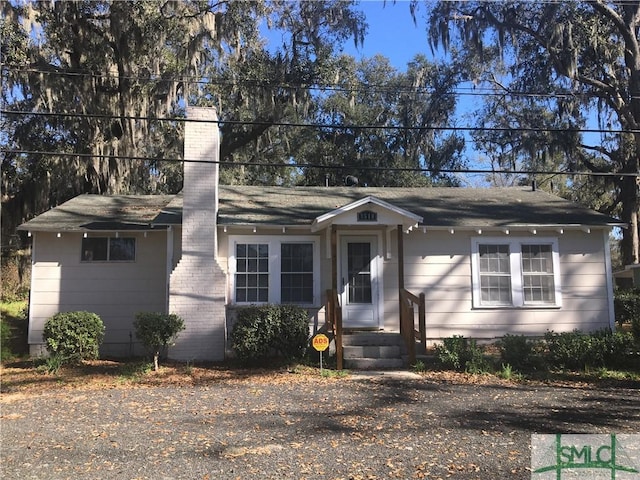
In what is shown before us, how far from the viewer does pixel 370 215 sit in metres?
11.1

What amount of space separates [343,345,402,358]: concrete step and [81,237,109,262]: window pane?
6.07 m

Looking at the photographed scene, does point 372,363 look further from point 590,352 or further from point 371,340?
point 590,352

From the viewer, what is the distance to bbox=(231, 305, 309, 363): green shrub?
10219mm

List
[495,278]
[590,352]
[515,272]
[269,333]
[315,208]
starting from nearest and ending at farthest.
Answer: [590,352]
[269,333]
[515,272]
[495,278]
[315,208]

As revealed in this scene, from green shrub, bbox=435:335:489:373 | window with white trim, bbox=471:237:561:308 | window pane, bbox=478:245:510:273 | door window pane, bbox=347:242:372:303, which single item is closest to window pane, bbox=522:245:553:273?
window with white trim, bbox=471:237:561:308

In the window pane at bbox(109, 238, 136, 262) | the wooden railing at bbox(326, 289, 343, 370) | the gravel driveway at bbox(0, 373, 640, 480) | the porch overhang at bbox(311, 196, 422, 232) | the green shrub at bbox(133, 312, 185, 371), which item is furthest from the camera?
the window pane at bbox(109, 238, 136, 262)

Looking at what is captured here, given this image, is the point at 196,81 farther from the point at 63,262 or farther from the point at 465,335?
the point at 465,335

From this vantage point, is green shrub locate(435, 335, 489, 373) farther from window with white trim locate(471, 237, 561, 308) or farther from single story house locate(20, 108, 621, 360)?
window with white trim locate(471, 237, 561, 308)

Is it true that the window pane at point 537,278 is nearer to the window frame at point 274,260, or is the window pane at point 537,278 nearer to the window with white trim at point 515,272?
the window with white trim at point 515,272

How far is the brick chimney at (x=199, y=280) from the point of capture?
35.8 feet

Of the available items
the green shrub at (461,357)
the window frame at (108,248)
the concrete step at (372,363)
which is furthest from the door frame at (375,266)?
the window frame at (108,248)

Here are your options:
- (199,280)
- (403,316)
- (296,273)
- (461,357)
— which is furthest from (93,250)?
(461,357)

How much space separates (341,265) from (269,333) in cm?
260

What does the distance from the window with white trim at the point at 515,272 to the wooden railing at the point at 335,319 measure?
3382mm
